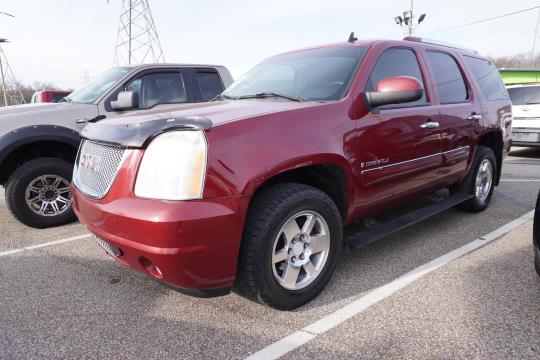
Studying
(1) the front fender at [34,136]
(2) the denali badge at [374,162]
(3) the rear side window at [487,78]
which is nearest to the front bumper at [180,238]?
(2) the denali badge at [374,162]

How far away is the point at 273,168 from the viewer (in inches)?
91.6

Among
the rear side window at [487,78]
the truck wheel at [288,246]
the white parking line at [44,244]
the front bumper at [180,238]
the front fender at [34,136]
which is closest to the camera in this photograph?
the front bumper at [180,238]

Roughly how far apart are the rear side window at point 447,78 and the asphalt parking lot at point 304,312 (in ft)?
4.80

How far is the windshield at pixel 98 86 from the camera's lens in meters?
4.90

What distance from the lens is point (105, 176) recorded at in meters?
2.42

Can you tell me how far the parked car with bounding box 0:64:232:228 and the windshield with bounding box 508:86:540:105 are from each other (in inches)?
356

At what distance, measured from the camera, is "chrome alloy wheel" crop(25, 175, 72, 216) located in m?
4.43

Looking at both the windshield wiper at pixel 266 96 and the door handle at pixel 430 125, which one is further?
the door handle at pixel 430 125

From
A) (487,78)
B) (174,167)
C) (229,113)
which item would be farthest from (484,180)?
(174,167)

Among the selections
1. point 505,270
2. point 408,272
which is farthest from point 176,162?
point 505,270

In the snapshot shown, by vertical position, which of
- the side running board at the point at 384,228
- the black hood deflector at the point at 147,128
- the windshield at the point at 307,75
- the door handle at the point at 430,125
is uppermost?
the windshield at the point at 307,75

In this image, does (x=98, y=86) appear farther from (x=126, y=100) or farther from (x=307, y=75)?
(x=307, y=75)

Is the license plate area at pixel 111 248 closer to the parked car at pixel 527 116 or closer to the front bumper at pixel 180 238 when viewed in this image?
the front bumper at pixel 180 238

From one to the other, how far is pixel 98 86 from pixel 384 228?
394cm
